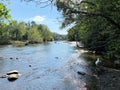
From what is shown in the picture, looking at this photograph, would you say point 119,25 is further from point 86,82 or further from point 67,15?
point 86,82

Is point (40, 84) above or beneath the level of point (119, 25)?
beneath

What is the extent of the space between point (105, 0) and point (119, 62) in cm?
1739

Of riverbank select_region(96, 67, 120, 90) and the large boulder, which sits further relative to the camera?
the large boulder

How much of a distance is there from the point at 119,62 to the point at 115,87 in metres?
9.30

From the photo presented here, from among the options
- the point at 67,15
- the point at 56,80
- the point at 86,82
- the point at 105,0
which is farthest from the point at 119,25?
the point at 56,80

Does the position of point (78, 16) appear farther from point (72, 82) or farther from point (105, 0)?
point (72, 82)

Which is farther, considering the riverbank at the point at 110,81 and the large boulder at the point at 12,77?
the large boulder at the point at 12,77

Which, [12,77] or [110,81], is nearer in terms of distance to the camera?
[110,81]

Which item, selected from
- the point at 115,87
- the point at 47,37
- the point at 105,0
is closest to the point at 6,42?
the point at 47,37

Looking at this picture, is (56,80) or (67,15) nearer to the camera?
(67,15)

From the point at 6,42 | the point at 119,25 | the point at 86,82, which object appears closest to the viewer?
the point at 119,25

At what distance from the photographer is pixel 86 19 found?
7551mm

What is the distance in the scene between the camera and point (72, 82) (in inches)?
717

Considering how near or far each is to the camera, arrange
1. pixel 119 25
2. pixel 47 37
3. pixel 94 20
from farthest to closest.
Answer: pixel 47 37
pixel 94 20
pixel 119 25
